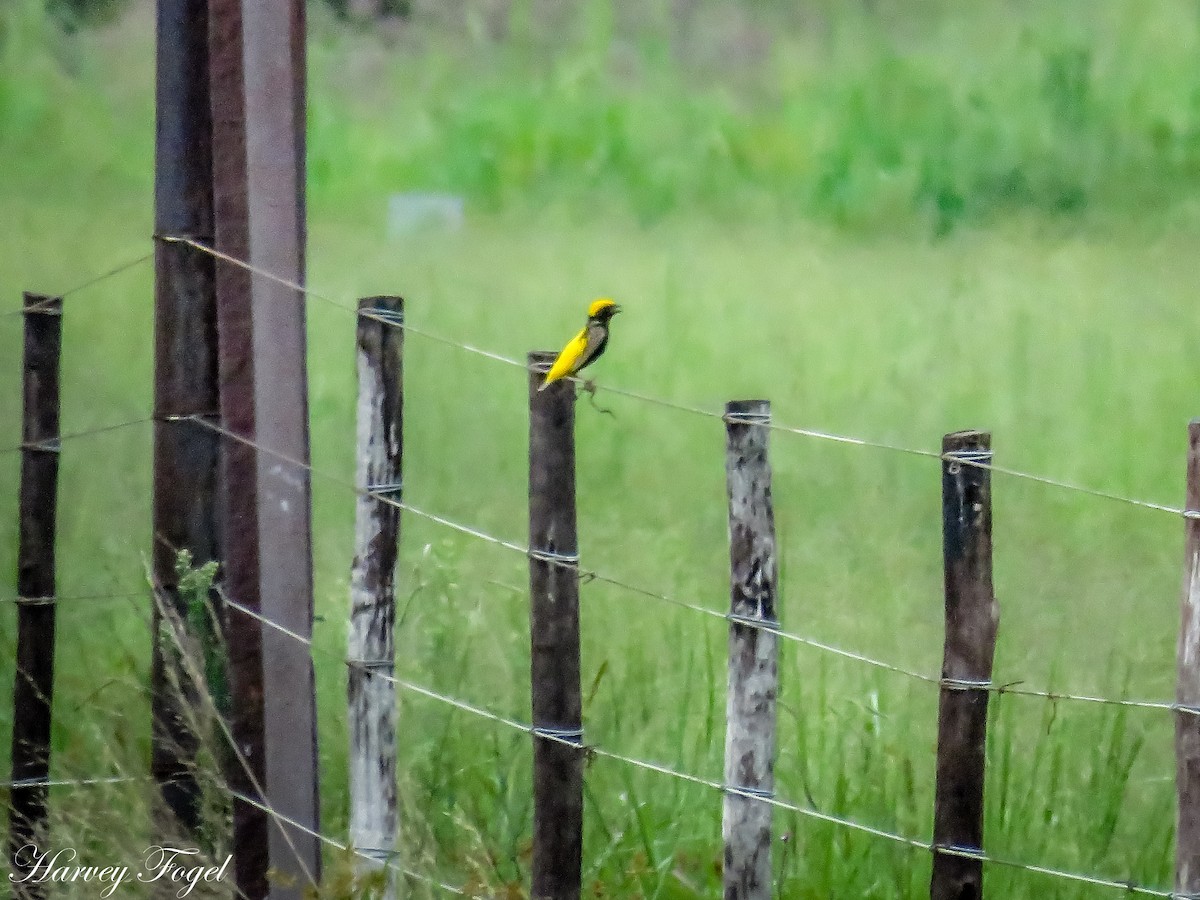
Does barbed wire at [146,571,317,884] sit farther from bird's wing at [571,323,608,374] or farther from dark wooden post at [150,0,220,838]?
bird's wing at [571,323,608,374]

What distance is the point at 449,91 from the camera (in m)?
6.81

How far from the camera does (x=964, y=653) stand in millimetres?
2918

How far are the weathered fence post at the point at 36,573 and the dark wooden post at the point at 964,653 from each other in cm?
248

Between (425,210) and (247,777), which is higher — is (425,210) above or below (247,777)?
above

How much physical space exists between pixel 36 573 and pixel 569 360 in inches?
70.2

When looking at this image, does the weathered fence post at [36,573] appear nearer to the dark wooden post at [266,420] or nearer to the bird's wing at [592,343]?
the dark wooden post at [266,420]

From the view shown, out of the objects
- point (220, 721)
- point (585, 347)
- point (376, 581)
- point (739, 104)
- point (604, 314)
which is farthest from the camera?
point (739, 104)

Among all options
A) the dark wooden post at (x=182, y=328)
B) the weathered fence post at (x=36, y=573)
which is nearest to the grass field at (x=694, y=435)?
the weathered fence post at (x=36, y=573)

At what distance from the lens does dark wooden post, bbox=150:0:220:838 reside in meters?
3.71

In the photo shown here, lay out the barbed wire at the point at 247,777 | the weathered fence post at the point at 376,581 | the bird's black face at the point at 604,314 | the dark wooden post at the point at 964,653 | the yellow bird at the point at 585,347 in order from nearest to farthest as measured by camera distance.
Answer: the dark wooden post at the point at 964,653 → the yellow bird at the point at 585,347 → the weathered fence post at the point at 376,581 → the barbed wire at the point at 247,777 → the bird's black face at the point at 604,314

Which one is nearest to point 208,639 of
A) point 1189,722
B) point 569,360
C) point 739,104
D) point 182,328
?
point 182,328

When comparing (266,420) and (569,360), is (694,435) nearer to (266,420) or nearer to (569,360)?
(569,360)

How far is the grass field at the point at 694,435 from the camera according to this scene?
435 cm

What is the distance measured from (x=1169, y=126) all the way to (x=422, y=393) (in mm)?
3476
